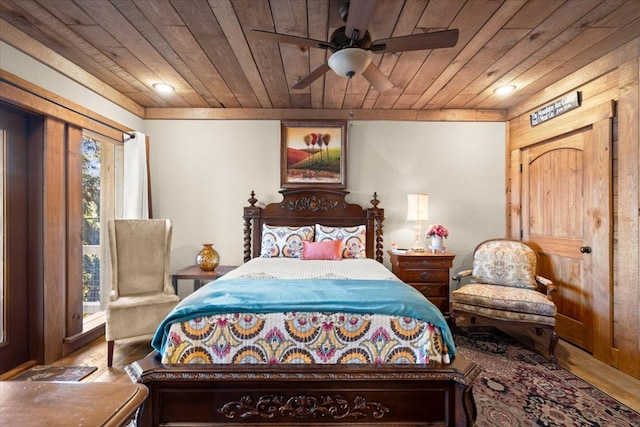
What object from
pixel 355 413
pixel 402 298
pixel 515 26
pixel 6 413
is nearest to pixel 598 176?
pixel 515 26

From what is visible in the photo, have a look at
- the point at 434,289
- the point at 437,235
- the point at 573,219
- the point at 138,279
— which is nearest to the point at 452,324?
the point at 434,289

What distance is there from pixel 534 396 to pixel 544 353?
2.83 ft

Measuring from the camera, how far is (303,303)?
179 centimetres

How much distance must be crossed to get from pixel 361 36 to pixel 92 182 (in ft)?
10.2

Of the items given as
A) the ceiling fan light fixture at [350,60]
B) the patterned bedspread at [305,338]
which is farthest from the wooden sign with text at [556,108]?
the patterned bedspread at [305,338]

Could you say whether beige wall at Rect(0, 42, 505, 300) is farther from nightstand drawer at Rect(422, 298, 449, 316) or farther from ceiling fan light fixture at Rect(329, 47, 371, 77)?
ceiling fan light fixture at Rect(329, 47, 371, 77)

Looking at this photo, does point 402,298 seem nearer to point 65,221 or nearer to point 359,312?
point 359,312

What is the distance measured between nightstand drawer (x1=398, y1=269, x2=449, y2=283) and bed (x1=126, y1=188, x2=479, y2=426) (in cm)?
152

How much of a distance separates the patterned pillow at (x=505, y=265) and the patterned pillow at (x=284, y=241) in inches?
75.6

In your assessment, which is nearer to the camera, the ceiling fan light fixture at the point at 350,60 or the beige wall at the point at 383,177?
the ceiling fan light fixture at the point at 350,60

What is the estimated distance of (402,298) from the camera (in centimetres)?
186

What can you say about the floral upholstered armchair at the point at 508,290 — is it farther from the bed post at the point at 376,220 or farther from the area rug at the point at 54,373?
the area rug at the point at 54,373

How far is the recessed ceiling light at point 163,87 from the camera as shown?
10.5ft

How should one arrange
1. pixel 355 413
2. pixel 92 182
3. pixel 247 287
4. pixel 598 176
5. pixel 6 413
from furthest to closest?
1. pixel 92 182
2. pixel 598 176
3. pixel 247 287
4. pixel 355 413
5. pixel 6 413
